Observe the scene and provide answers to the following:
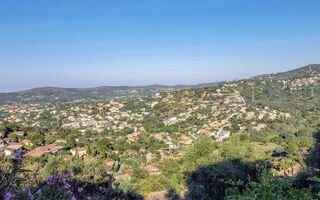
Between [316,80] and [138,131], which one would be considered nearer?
[138,131]

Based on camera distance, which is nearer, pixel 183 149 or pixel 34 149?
pixel 183 149

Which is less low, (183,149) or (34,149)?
(183,149)

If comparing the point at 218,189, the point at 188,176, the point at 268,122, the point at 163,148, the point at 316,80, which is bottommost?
the point at 163,148

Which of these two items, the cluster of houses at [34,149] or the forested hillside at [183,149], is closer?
the forested hillside at [183,149]

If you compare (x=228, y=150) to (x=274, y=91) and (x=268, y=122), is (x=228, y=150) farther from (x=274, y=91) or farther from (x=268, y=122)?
(x=274, y=91)

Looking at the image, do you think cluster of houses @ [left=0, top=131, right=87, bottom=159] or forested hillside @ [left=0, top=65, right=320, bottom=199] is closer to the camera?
forested hillside @ [left=0, top=65, right=320, bottom=199]

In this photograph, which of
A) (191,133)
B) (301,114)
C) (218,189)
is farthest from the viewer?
(301,114)

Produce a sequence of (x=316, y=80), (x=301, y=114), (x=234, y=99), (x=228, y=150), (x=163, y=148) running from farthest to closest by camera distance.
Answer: (x=316, y=80)
(x=234, y=99)
(x=301, y=114)
(x=163, y=148)
(x=228, y=150)

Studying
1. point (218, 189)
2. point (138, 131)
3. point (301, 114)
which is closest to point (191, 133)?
point (138, 131)

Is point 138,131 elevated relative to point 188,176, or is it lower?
lower

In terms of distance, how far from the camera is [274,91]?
54.5m

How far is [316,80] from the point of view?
5369 cm

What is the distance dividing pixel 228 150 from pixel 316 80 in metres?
63.2

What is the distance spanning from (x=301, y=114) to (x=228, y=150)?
37443mm
